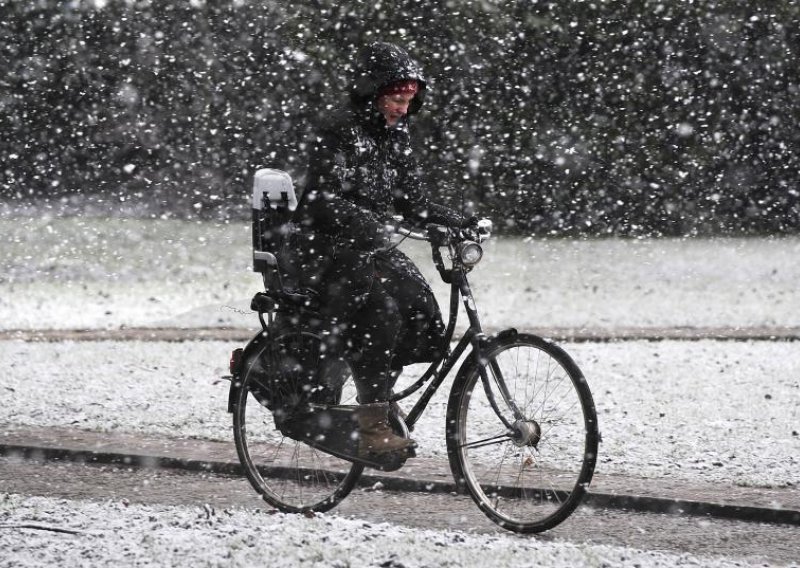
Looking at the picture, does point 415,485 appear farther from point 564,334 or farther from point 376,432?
point 564,334

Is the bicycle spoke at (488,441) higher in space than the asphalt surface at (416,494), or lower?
higher

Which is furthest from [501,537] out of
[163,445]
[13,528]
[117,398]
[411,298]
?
[117,398]

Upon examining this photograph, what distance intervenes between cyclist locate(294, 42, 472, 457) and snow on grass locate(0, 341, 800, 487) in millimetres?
1447

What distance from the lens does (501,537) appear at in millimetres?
4430

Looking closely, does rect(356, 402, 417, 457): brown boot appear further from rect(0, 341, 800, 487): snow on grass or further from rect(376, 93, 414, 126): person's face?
rect(0, 341, 800, 487): snow on grass

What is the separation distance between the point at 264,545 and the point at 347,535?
329mm

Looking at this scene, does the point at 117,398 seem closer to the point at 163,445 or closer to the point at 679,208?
the point at 163,445

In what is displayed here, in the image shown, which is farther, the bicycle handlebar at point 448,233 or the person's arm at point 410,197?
the person's arm at point 410,197

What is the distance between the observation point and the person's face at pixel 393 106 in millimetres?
4461

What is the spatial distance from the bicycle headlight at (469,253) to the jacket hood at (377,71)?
0.64 m

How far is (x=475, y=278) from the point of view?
14148 millimetres

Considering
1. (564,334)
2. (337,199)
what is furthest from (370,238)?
(564,334)

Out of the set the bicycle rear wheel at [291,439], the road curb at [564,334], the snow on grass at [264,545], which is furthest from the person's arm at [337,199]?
the road curb at [564,334]

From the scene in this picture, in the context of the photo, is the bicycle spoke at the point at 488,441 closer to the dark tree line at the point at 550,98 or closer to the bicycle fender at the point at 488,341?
the bicycle fender at the point at 488,341
